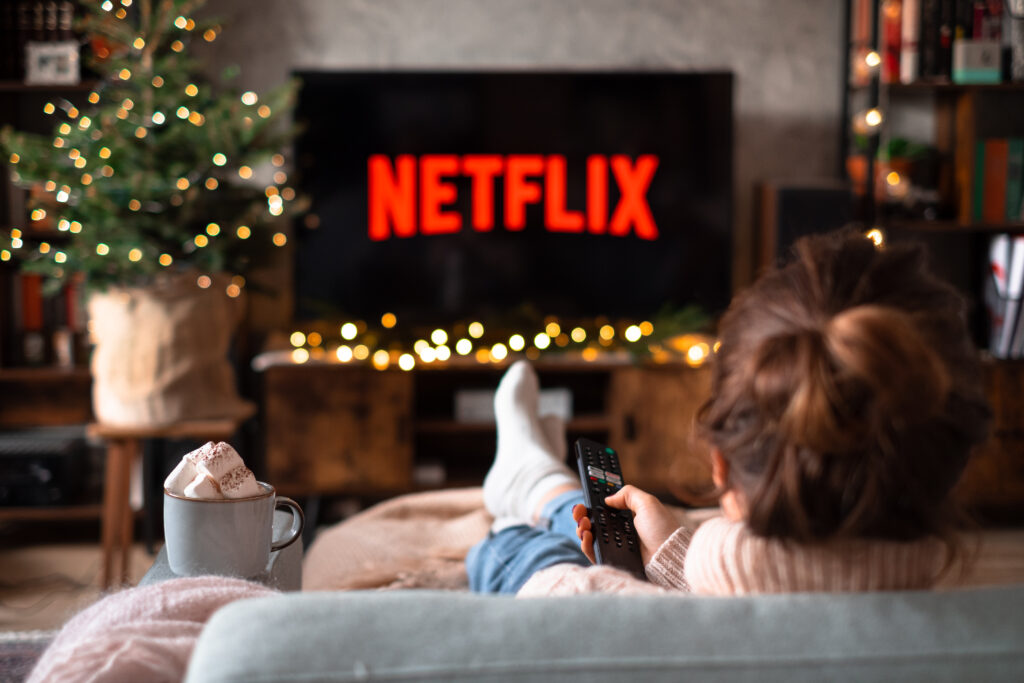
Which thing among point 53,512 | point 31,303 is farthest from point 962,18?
point 53,512

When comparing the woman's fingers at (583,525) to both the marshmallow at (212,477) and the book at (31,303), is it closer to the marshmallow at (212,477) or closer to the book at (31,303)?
the marshmallow at (212,477)

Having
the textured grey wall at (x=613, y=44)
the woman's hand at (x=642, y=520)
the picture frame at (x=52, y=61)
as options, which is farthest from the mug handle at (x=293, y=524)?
the textured grey wall at (x=613, y=44)

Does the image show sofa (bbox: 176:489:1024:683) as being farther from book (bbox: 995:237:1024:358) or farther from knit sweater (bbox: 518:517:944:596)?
book (bbox: 995:237:1024:358)

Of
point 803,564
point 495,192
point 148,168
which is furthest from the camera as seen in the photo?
point 495,192

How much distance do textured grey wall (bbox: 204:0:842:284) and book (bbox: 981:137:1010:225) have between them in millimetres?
476

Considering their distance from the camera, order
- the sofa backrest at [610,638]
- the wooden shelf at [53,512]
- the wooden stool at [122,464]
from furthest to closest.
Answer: the wooden shelf at [53,512], the wooden stool at [122,464], the sofa backrest at [610,638]

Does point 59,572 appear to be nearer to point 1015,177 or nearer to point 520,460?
point 520,460

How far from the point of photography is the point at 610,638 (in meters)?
0.53

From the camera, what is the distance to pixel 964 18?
2875 mm

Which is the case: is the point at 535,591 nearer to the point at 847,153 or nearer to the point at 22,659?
the point at 22,659

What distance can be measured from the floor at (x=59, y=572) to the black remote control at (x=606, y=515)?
1.44 meters

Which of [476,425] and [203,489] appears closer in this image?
[203,489]

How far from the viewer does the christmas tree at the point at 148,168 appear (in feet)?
7.61

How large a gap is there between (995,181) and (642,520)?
2.40m
